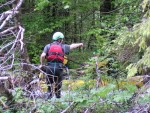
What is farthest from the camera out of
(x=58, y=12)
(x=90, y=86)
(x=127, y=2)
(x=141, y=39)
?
(x=58, y=12)

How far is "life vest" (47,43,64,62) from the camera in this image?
7.34 m

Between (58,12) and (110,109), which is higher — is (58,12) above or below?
above

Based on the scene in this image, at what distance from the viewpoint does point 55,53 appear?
734cm

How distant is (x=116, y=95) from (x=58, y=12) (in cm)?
949

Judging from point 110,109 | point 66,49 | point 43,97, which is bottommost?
point 110,109

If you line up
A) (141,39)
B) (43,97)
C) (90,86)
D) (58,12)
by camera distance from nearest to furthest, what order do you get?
(141,39), (43,97), (90,86), (58,12)

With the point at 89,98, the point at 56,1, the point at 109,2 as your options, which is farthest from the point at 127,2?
the point at 89,98

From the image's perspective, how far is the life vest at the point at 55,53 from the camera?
289 inches

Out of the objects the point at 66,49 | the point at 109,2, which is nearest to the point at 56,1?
the point at 109,2

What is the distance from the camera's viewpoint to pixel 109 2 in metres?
13.2

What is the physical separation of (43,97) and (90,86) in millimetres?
2048

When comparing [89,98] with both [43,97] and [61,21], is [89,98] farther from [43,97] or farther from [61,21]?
[61,21]

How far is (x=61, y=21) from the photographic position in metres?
13.6

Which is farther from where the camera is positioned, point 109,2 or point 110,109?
point 109,2
